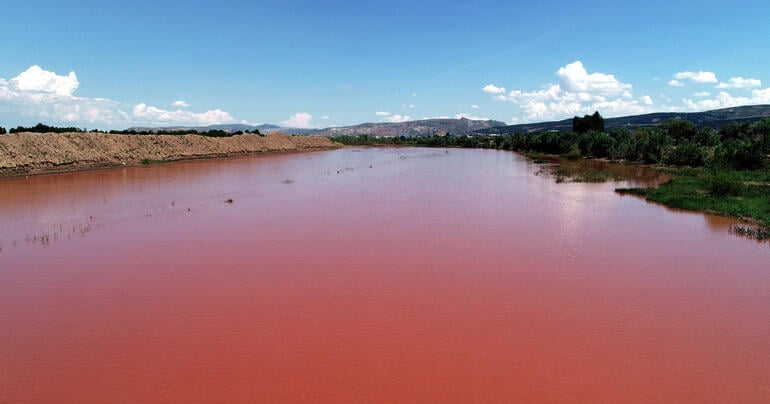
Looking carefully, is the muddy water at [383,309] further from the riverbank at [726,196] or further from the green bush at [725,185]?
the green bush at [725,185]

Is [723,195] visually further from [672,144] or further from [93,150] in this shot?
[93,150]

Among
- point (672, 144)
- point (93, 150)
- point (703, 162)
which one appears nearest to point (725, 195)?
point (703, 162)

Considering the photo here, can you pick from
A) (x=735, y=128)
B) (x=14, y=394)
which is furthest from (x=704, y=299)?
(x=735, y=128)

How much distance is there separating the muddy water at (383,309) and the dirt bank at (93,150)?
20933 millimetres

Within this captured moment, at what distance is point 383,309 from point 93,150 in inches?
1710

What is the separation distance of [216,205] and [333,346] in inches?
589

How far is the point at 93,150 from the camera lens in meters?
39.7

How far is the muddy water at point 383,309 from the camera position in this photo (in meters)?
5.68

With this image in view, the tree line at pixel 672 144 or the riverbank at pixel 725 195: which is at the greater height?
the tree line at pixel 672 144

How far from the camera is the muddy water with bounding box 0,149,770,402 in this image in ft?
18.6

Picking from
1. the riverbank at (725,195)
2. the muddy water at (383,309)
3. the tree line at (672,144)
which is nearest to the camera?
the muddy water at (383,309)

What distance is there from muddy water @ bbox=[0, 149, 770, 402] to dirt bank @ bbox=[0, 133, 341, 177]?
2093 cm

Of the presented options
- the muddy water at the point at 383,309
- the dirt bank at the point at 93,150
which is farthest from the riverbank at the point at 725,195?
the dirt bank at the point at 93,150

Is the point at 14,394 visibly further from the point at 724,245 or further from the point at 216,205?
the point at 724,245
